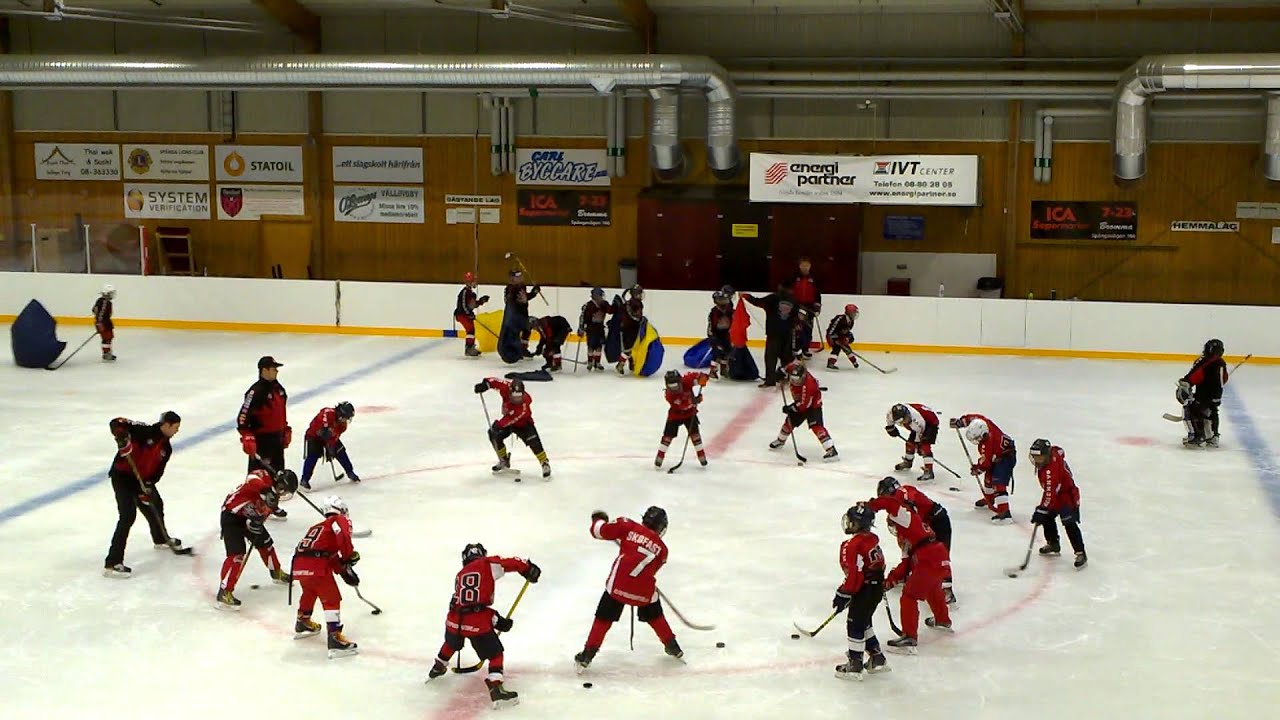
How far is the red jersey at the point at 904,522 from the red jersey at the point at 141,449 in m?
4.61

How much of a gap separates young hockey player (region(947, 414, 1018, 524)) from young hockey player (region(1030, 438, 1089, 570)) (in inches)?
40.6

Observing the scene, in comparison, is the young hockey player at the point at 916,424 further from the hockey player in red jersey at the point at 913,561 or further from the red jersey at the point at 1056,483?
the hockey player in red jersey at the point at 913,561

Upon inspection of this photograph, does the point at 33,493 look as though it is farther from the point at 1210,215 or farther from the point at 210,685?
the point at 1210,215

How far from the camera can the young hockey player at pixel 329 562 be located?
25.6 feet

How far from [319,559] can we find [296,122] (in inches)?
721

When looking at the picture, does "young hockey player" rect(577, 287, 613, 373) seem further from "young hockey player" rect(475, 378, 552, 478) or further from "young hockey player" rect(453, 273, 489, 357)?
"young hockey player" rect(475, 378, 552, 478)

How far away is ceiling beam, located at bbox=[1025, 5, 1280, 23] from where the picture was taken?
21453 mm

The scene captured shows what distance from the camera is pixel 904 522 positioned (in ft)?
26.7

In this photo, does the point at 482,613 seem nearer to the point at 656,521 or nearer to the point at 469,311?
the point at 656,521

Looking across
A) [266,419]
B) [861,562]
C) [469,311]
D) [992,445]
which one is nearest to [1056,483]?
[992,445]

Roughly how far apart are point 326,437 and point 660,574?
319 cm

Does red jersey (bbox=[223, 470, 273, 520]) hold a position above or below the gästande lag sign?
below

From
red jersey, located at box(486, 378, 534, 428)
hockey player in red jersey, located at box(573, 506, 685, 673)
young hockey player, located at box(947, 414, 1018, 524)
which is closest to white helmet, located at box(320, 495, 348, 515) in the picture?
hockey player in red jersey, located at box(573, 506, 685, 673)

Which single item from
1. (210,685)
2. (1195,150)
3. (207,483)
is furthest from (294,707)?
(1195,150)
